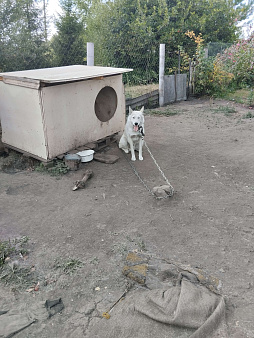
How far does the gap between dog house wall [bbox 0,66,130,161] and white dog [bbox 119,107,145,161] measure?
742 millimetres

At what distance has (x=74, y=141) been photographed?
5.88 meters

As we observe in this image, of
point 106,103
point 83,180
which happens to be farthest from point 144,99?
point 83,180

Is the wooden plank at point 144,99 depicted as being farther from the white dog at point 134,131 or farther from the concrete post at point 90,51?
the white dog at point 134,131

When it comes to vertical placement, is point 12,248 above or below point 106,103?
below

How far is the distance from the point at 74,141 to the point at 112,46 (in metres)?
6.14

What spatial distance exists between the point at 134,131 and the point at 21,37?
433 centimetres

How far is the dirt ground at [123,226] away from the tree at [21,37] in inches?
123

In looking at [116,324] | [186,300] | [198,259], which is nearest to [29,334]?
[116,324]

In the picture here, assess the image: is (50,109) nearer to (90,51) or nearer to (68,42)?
(90,51)

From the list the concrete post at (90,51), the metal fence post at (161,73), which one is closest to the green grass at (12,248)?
the concrete post at (90,51)

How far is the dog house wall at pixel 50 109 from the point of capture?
516 cm

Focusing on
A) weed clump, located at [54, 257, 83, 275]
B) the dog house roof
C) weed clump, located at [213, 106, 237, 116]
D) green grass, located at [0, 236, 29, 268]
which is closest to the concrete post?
the dog house roof

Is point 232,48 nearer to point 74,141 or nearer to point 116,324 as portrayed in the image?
A: point 74,141

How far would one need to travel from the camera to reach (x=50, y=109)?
17.2ft
